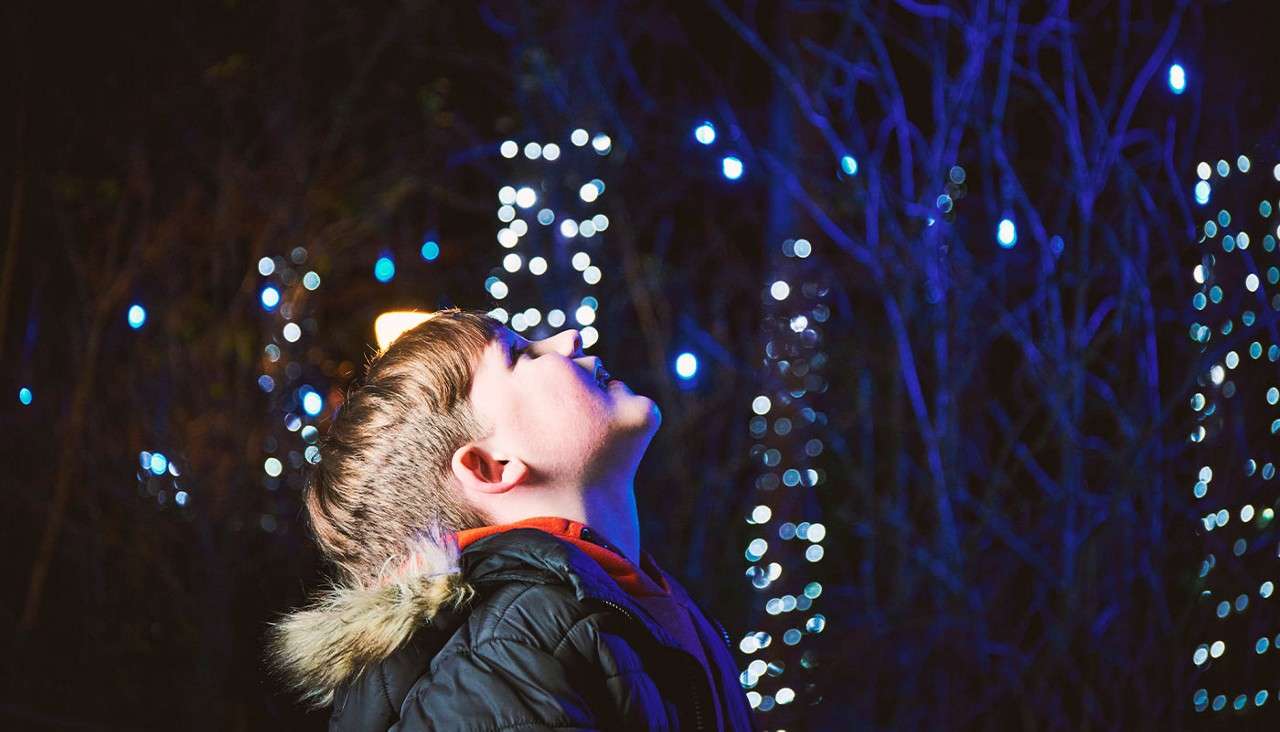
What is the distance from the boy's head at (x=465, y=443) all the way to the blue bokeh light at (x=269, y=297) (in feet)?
10.1

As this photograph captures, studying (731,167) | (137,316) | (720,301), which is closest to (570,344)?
(731,167)

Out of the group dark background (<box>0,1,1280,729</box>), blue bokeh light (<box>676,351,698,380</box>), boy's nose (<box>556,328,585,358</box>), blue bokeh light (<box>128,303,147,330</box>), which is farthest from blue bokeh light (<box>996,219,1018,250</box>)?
blue bokeh light (<box>128,303,147,330</box>)

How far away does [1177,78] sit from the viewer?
3.10m

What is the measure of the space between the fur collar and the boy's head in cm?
15

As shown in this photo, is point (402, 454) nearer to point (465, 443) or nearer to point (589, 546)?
point (465, 443)

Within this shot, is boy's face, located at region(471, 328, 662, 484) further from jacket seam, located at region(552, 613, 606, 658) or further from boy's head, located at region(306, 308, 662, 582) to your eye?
jacket seam, located at region(552, 613, 606, 658)

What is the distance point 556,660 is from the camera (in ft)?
3.94

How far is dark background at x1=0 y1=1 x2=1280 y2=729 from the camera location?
3.13 meters

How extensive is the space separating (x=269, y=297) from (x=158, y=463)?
77cm

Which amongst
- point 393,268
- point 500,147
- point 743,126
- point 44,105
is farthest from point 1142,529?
point 44,105

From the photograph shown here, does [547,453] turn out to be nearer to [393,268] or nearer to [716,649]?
[716,649]

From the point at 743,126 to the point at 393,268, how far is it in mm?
1708

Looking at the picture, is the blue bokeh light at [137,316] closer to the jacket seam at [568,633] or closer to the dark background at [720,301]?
the dark background at [720,301]

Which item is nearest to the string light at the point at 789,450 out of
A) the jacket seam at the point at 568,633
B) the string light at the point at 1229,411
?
the string light at the point at 1229,411
